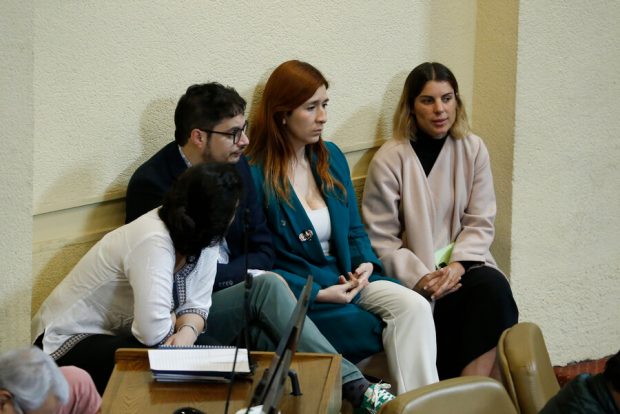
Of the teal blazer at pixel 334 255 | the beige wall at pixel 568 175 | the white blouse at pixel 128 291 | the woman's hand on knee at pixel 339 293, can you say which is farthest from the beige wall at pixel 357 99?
the woman's hand on knee at pixel 339 293

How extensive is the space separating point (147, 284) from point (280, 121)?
116cm

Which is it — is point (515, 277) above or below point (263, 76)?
below

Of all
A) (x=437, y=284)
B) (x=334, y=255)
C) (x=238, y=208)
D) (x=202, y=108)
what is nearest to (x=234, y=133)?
(x=202, y=108)

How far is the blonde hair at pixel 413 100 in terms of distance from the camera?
4.23 m

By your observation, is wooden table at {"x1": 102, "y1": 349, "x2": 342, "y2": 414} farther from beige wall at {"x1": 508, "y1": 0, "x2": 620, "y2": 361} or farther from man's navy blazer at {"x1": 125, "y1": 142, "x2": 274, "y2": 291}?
beige wall at {"x1": 508, "y1": 0, "x2": 620, "y2": 361}

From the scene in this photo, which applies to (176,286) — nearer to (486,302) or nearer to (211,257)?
(211,257)

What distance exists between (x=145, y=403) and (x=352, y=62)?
211 centimetres

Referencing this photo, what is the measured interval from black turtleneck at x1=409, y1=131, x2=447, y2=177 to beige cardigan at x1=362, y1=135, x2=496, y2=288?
3 cm

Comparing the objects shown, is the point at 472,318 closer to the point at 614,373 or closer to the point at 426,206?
the point at 426,206

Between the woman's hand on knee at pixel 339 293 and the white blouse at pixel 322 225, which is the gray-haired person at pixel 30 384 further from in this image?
the white blouse at pixel 322 225

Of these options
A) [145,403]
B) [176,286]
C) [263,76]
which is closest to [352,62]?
[263,76]

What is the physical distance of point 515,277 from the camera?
4.62 metres

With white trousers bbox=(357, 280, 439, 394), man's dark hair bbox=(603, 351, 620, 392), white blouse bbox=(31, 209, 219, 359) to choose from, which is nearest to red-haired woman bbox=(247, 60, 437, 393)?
white trousers bbox=(357, 280, 439, 394)

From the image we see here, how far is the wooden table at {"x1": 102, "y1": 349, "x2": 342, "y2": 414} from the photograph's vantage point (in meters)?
2.53
